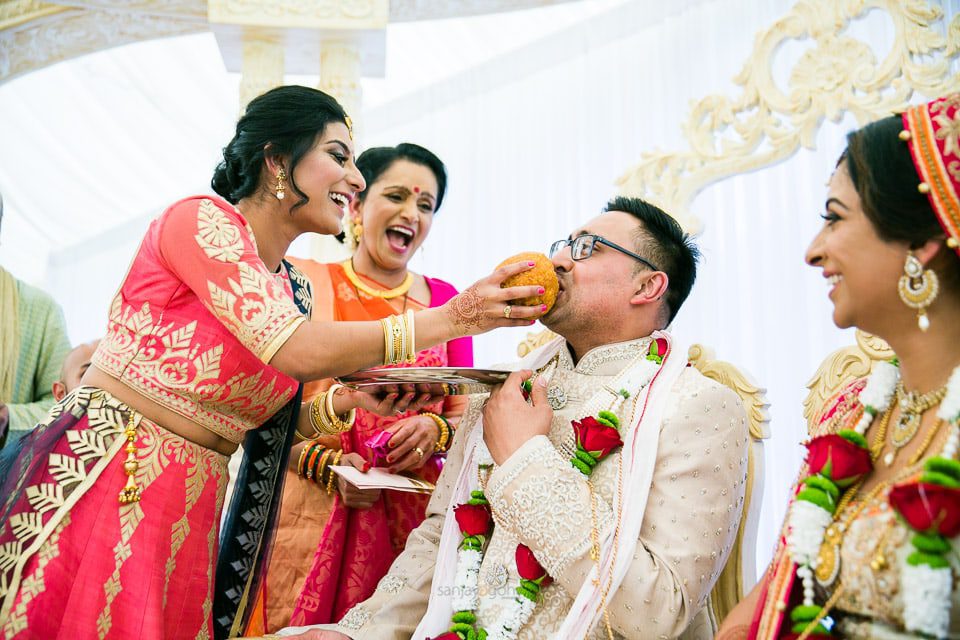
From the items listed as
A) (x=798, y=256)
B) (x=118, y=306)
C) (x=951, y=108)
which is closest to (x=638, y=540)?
(x=951, y=108)

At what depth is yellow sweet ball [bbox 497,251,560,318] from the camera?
2.55 m

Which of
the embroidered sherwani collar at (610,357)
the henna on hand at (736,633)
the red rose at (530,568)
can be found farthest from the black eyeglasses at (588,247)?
the henna on hand at (736,633)

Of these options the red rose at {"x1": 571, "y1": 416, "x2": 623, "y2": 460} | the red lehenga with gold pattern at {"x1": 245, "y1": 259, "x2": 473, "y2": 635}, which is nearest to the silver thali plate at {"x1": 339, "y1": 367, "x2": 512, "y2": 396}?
the red rose at {"x1": 571, "y1": 416, "x2": 623, "y2": 460}

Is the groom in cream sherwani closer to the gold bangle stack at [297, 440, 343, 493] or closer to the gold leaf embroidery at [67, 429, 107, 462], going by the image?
the gold bangle stack at [297, 440, 343, 493]

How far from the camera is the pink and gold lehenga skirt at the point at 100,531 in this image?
2.33 meters

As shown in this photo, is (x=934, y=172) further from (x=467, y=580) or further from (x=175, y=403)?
(x=175, y=403)

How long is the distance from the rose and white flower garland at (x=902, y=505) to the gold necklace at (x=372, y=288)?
211 cm

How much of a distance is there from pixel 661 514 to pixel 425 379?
2.34 ft

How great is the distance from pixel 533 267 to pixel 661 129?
10.0ft

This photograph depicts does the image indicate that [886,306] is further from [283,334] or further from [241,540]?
[241,540]

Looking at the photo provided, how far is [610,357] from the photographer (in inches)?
112

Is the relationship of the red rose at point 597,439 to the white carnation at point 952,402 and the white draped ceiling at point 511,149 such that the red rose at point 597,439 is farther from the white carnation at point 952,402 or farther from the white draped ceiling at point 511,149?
the white draped ceiling at point 511,149

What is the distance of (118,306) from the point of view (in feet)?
8.57

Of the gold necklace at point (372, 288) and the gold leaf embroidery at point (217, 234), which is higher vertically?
the gold necklace at point (372, 288)
